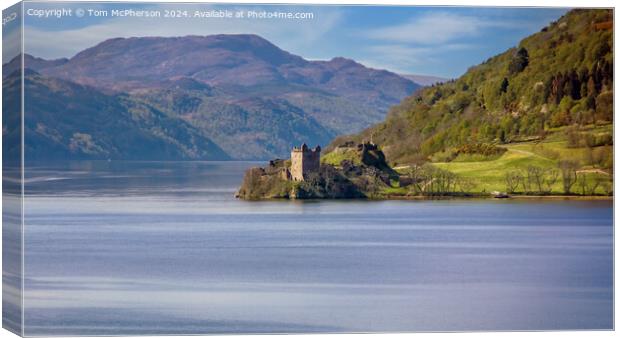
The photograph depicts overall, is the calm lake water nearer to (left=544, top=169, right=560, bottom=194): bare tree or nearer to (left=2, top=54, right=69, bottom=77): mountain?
(left=544, top=169, right=560, bottom=194): bare tree

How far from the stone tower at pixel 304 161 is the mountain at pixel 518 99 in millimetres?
468

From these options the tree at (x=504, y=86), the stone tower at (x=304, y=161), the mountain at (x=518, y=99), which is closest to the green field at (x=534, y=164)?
the mountain at (x=518, y=99)

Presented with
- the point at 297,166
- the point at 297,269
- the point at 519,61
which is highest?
the point at 519,61

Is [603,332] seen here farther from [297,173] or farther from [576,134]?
[297,173]

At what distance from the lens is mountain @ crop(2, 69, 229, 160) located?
16.9 metres

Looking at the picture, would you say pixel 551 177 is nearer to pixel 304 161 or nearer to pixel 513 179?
pixel 513 179

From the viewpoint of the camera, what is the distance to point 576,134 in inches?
789

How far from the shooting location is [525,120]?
78.7ft

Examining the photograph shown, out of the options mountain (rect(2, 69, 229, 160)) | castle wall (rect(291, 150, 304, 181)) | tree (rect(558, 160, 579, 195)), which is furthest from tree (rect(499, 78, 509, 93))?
mountain (rect(2, 69, 229, 160))

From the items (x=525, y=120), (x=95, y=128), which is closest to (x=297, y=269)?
(x=525, y=120)

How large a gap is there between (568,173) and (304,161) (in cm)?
969

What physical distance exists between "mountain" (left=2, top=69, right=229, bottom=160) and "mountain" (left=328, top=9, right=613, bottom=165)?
4.79 m

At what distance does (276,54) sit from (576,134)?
4.42 metres

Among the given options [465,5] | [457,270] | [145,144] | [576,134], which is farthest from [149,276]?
[145,144]
